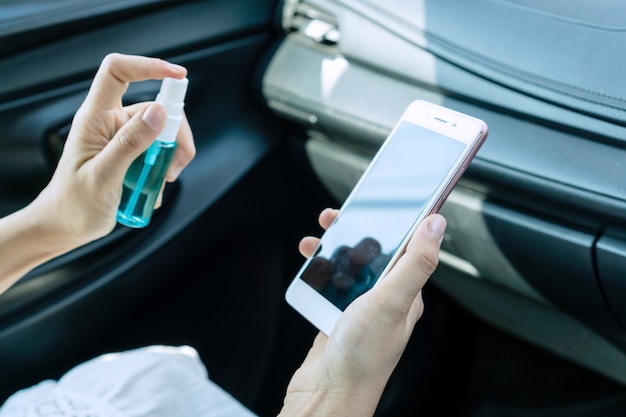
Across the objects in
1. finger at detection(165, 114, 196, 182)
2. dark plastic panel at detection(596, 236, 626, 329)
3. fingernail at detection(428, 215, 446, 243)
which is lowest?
finger at detection(165, 114, 196, 182)

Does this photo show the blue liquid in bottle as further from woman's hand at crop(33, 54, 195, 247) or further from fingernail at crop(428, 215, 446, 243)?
fingernail at crop(428, 215, 446, 243)

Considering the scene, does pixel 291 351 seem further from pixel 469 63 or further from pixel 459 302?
pixel 469 63

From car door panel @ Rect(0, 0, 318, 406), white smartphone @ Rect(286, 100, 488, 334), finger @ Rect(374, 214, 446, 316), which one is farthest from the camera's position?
car door panel @ Rect(0, 0, 318, 406)

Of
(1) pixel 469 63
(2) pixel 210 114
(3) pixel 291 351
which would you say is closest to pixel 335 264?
(1) pixel 469 63

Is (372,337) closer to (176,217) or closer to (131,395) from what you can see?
(131,395)

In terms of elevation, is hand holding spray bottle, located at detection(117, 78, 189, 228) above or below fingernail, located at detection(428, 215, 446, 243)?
below

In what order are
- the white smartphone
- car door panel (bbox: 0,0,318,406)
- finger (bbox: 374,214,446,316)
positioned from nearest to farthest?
finger (bbox: 374,214,446,316), the white smartphone, car door panel (bbox: 0,0,318,406)

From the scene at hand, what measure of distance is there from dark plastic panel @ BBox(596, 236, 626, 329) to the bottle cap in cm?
46

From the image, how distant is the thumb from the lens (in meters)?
0.59

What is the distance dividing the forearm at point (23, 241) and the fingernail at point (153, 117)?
0.17 metres

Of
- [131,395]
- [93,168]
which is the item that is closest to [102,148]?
[93,168]

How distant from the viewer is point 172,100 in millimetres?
622

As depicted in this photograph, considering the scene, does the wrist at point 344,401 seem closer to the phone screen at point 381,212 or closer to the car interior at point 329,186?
the phone screen at point 381,212

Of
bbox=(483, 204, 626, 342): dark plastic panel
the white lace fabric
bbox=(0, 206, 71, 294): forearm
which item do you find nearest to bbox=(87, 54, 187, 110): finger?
bbox=(0, 206, 71, 294): forearm
